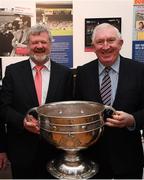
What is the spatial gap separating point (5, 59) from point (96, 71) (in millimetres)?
918

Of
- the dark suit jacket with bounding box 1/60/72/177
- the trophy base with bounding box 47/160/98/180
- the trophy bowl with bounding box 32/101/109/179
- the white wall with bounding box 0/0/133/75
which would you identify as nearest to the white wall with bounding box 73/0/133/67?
the white wall with bounding box 0/0/133/75

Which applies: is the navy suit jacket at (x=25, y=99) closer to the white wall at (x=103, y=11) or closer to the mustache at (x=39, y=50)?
the mustache at (x=39, y=50)

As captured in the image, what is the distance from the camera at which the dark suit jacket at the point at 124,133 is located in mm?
1463

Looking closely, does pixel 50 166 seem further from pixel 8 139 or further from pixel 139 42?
pixel 139 42

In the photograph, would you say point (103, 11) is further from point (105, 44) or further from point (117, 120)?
point (117, 120)

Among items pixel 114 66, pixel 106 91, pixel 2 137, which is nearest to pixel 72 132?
pixel 106 91

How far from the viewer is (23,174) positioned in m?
1.55

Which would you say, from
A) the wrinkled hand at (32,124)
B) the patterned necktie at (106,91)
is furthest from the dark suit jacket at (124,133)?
the wrinkled hand at (32,124)

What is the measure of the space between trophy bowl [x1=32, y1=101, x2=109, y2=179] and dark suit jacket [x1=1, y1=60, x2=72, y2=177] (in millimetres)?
306

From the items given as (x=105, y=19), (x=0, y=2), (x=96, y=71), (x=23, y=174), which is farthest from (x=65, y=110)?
(x=0, y=2)

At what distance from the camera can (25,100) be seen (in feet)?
4.96

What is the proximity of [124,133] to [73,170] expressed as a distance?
1.40ft

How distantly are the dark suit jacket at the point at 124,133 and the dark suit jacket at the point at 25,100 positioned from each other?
0.50 ft

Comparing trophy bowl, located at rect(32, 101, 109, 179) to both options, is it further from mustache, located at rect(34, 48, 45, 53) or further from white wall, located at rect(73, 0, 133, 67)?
white wall, located at rect(73, 0, 133, 67)
